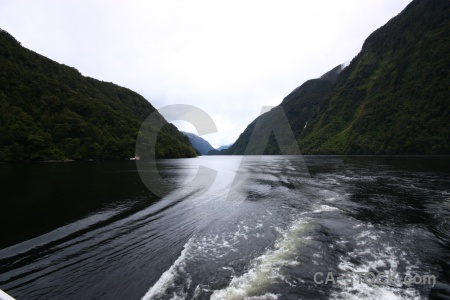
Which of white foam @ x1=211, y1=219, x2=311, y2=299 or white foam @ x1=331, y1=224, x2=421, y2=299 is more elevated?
white foam @ x1=211, y1=219, x2=311, y2=299

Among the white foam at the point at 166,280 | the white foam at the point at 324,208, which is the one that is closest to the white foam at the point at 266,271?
the white foam at the point at 166,280

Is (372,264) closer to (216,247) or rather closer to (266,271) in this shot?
(266,271)

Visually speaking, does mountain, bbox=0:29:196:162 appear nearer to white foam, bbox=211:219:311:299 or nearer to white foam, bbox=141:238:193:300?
white foam, bbox=141:238:193:300

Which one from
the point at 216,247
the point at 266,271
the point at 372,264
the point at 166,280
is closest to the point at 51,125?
the point at 216,247

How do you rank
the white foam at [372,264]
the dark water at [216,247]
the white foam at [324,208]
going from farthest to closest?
the white foam at [324,208] < the dark water at [216,247] < the white foam at [372,264]

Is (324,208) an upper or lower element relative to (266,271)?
lower

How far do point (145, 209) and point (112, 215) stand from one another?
117 inches

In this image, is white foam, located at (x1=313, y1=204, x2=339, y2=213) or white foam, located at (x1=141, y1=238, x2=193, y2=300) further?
white foam, located at (x1=313, y1=204, x2=339, y2=213)

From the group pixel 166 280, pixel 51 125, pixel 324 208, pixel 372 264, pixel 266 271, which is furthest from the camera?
pixel 51 125

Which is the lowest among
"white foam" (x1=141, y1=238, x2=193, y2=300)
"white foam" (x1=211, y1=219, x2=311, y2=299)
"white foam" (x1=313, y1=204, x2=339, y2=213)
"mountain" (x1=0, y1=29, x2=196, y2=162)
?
"white foam" (x1=313, y1=204, x2=339, y2=213)

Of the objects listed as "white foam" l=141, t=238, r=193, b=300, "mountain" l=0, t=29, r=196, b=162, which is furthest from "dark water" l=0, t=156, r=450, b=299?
"mountain" l=0, t=29, r=196, b=162

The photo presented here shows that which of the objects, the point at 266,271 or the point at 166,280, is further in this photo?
the point at 266,271

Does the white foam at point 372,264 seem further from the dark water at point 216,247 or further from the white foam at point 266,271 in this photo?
the white foam at point 266,271

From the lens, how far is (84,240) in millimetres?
13273
